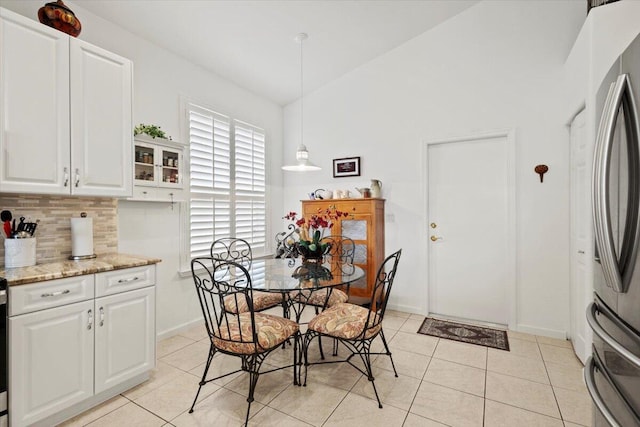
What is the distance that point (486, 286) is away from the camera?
3.55m

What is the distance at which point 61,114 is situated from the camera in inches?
80.5

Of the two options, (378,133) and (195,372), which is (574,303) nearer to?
(378,133)

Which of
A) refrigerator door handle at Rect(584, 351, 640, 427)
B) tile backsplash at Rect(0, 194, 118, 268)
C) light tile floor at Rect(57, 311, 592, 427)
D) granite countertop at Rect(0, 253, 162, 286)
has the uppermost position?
tile backsplash at Rect(0, 194, 118, 268)

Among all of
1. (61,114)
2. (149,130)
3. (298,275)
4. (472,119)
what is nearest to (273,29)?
(149,130)

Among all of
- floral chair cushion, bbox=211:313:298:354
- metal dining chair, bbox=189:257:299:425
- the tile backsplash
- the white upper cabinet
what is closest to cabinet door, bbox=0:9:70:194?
the white upper cabinet

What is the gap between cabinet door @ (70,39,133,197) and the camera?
2.13 m

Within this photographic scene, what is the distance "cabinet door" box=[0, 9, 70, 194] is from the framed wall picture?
9.91 ft

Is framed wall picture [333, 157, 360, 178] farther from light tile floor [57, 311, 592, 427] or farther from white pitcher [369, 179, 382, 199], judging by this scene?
light tile floor [57, 311, 592, 427]

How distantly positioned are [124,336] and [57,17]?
220 centimetres

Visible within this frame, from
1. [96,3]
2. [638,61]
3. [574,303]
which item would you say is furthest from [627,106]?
[96,3]

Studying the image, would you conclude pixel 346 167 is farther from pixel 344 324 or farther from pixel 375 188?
pixel 344 324

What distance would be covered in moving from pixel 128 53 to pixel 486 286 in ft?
14.4

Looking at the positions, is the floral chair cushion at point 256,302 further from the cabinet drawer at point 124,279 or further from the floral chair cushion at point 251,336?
the cabinet drawer at point 124,279

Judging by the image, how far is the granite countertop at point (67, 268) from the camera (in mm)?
1726
